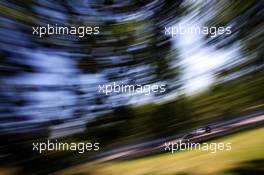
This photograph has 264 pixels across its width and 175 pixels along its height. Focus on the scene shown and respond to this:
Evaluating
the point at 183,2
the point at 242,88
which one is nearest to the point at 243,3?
the point at 183,2

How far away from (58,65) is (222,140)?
43.8 inches

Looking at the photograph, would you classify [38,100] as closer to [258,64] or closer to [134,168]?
[134,168]

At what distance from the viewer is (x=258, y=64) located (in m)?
2.60

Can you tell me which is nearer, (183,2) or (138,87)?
Answer: (138,87)

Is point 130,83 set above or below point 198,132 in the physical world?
above

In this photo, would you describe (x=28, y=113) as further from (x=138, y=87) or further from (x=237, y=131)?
(x=237, y=131)

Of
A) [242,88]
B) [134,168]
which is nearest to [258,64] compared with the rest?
[242,88]

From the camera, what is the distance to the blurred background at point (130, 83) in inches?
97.1

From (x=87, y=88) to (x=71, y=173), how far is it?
0.52 metres

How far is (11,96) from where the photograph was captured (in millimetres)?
2494

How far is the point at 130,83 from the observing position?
8.38ft

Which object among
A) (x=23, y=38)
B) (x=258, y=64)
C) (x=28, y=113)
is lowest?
(x=28, y=113)

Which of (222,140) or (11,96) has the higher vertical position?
(11,96)

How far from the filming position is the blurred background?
2.47 metres
